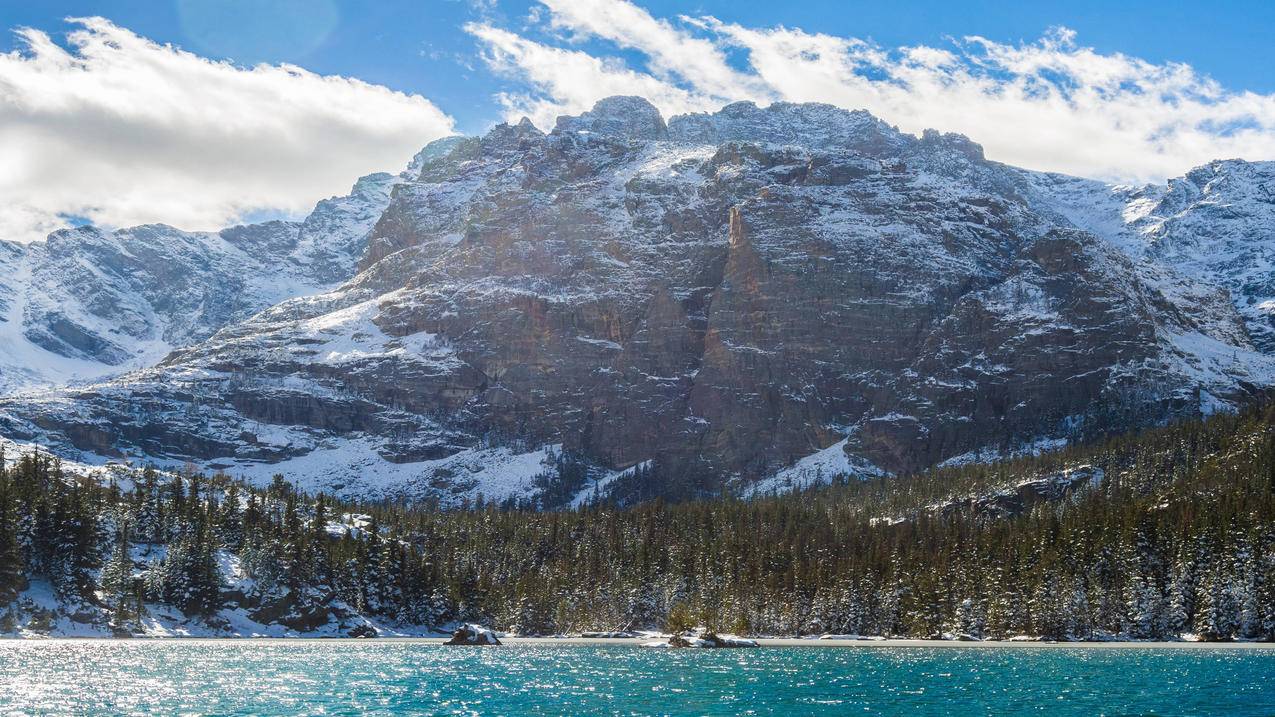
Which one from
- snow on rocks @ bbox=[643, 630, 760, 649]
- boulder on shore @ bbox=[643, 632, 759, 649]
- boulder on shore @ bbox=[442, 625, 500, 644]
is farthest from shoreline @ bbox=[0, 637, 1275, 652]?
snow on rocks @ bbox=[643, 630, 760, 649]

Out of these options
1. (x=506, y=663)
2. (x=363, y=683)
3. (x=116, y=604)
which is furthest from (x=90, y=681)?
(x=116, y=604)

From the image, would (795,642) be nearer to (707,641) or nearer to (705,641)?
(707,641)

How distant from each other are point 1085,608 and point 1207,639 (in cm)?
1491

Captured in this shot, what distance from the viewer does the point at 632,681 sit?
112 m

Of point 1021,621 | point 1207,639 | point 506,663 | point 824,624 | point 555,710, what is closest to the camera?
point 555,710

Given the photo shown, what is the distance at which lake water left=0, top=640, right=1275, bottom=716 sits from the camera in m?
88.4

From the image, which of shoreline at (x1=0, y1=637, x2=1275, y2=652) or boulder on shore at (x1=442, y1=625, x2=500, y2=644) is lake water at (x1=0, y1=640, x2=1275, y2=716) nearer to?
shoreline at (x1=0, y1=637, x2=1275, y2=652)

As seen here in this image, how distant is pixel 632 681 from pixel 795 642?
2768 inches

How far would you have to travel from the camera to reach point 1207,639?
156 metres

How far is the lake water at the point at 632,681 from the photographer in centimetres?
8844

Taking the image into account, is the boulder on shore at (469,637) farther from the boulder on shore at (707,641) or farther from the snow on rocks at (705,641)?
the boulder on shore at (707,641)

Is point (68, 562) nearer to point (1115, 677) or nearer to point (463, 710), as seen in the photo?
point (463, 710)

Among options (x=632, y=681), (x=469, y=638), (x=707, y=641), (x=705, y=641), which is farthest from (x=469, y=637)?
(x=632, y=681)

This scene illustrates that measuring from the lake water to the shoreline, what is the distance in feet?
23.8
